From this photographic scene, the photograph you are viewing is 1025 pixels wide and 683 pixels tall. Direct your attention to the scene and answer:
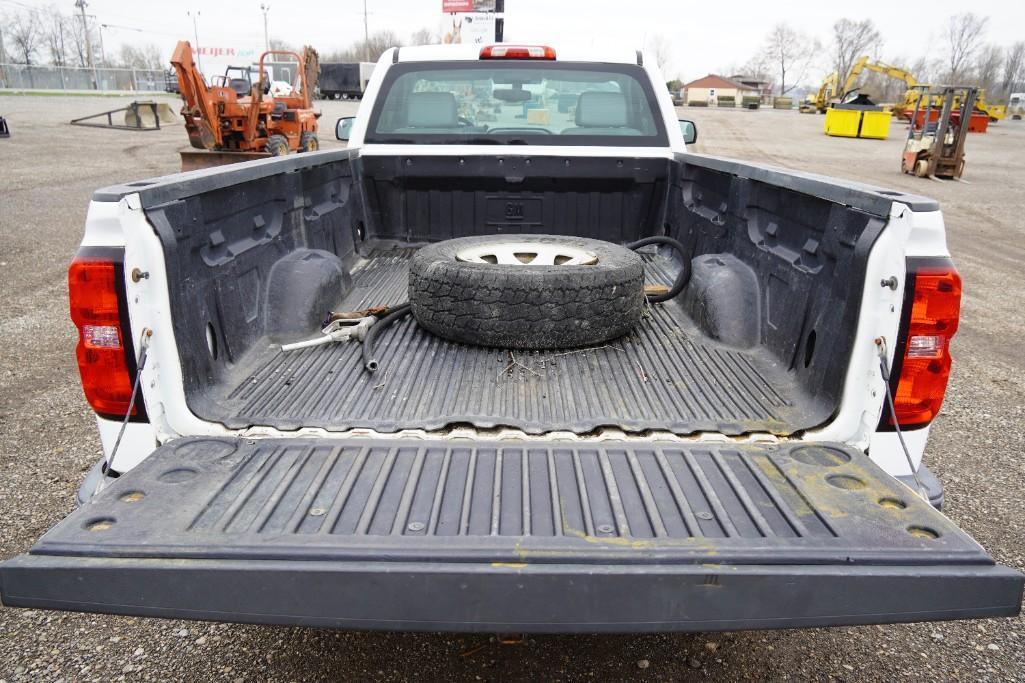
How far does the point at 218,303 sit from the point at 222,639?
1147mm

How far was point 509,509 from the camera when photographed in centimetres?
168

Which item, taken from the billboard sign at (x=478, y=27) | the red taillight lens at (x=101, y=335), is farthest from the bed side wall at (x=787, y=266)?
the billboard sign at (x=478, y=27)

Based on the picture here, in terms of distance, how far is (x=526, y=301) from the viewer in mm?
2684

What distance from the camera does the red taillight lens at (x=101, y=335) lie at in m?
1.96

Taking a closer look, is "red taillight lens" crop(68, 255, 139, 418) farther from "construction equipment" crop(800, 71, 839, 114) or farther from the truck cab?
"construction equipment" crop(800, 71, 839, 114)

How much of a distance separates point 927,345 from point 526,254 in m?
1.79

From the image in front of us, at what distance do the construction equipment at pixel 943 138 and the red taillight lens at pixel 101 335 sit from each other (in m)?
17.3

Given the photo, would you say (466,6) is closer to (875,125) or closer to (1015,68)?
(875,125)

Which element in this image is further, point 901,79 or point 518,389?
point 901,79

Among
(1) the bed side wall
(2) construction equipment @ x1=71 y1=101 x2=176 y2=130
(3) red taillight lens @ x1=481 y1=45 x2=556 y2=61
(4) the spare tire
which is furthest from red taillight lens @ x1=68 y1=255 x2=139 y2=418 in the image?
(2) construction equipment @ x1=71 y1=101 x2=176 y2=130

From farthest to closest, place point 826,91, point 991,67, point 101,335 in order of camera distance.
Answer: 1. point 991,67
2. point 826,91
3. point 101,335

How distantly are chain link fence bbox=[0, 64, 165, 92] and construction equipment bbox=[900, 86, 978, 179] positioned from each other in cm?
5225

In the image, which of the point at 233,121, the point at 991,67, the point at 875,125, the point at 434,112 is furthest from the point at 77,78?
the point at 991,67

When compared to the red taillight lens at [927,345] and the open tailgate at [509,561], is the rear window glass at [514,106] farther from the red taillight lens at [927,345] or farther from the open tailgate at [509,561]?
the open tailgate at [509,561]
